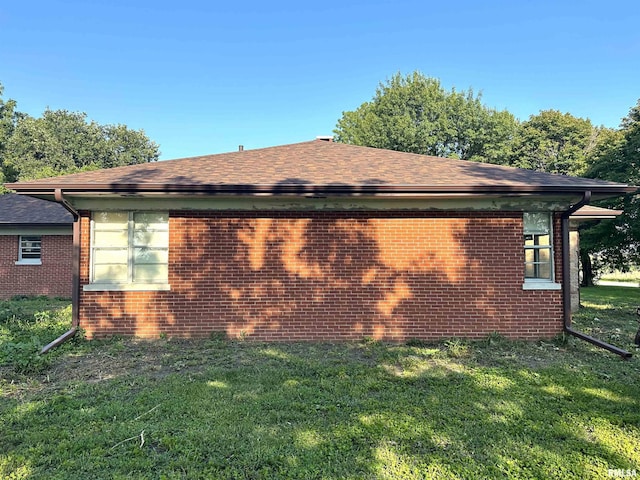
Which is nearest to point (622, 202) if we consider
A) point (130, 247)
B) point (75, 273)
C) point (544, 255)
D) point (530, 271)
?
point (544, 255)

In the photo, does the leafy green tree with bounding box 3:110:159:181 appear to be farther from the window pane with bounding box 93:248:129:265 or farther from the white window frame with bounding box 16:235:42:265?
the window pane with bounding box 93:248:129:265

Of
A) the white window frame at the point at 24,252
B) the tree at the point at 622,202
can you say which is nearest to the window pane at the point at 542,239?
the tree at the point at 622,202

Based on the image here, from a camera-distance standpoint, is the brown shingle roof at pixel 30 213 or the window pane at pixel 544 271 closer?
the window pane at pixel 544 271

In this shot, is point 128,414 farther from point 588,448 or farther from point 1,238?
point 1,238

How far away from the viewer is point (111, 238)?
7.54 metres

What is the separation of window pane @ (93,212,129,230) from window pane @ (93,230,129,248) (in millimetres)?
99

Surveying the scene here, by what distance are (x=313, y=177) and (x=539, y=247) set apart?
4592mm

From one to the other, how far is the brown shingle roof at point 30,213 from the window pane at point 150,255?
30.0 ft

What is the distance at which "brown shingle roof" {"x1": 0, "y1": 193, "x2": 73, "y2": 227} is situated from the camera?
14415 mm

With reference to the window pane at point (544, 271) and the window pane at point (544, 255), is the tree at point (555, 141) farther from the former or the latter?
the window pane at point (544, 271)

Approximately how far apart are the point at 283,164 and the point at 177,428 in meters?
6.20

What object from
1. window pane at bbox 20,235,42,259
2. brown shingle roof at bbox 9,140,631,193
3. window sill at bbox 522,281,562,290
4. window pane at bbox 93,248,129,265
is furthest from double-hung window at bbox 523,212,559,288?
window pane at bbox 20,235,42,259

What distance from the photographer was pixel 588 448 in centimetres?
353

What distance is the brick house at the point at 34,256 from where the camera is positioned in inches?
574
